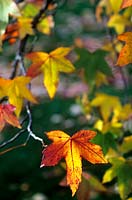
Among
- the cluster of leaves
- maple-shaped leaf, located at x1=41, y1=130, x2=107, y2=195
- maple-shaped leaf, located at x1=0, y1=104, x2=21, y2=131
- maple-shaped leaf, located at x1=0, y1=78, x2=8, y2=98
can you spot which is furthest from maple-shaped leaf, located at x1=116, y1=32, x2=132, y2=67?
maple-shaped leaf, located at x1=0, y1=78, x2=8, y2=98

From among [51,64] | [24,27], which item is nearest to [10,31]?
[24,27]

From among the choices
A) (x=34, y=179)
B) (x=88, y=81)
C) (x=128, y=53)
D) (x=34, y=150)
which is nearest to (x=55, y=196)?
(x=34, y=179)

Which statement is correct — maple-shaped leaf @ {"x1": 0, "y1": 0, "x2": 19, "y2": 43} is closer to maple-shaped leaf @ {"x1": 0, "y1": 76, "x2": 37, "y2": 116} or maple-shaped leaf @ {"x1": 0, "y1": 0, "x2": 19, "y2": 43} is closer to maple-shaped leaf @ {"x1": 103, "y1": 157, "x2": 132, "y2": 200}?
maple-shaped leaf @ {"x1": 0, "y1": 76, "x2": 37, "y2": 116}

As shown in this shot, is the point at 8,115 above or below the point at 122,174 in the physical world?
above

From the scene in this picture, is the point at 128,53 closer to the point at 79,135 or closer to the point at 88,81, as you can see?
the point at 79,135

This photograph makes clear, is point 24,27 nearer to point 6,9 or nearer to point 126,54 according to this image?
point 6,9

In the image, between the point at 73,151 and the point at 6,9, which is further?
the point at 6,9
